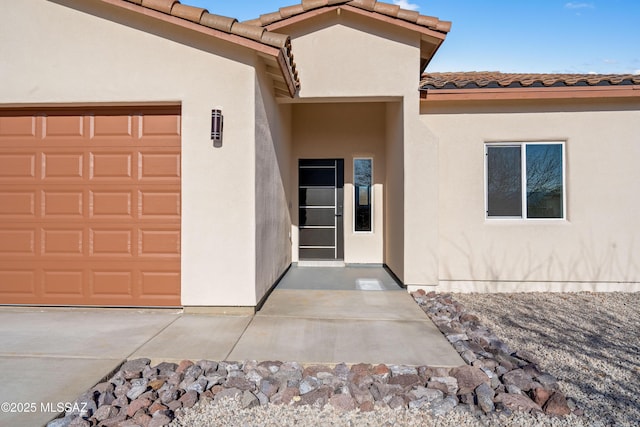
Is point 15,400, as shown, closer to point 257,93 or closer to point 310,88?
point 257,93

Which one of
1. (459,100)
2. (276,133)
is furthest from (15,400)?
(459,100)

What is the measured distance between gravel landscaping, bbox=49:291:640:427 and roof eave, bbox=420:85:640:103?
13.8ft

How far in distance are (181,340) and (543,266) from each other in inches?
245

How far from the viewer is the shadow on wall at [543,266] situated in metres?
6.75

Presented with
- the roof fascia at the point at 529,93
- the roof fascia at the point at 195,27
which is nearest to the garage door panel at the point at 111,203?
the roof fascia at the point at 195,27

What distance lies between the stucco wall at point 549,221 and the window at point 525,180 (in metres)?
0.15

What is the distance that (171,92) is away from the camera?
204 inches

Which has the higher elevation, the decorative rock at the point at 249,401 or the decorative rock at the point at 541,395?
the decorative rock at the point at 541,395

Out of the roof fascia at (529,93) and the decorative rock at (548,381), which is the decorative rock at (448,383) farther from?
the roof fascia at (529,93)

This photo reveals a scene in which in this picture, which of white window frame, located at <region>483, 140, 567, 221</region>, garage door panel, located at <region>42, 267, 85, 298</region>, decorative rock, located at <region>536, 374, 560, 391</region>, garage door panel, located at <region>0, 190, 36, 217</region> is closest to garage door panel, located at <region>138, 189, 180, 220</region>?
garage door panel, located at <region>42, 267, 85, 298</region>

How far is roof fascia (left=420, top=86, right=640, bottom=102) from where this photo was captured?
21.4 feet

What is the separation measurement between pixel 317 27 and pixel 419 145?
2.85m

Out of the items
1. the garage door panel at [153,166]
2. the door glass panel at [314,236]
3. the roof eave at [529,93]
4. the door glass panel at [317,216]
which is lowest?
the door glass panel at [314,236]

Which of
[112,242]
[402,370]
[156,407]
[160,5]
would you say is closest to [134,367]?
[156,407]
